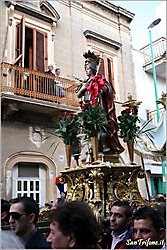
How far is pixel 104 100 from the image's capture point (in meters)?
3.46

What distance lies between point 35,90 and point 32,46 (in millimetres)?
1645

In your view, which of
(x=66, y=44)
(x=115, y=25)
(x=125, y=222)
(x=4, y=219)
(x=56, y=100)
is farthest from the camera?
(x=115, y=25)

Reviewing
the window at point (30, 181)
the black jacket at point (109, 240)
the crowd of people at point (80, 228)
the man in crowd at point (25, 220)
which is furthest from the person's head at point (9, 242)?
the window at point (30, 181)

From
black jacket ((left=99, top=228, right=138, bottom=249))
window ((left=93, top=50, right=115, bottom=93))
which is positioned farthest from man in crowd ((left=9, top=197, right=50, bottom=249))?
window ((left=93, top=50, right=115, bottom=93))

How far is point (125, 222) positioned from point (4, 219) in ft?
3.33

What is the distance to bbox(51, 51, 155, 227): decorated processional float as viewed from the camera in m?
2.81

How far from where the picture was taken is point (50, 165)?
779cm

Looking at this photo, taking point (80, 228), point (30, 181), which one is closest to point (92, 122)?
point (80, 228)

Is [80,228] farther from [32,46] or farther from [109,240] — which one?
[32,46]

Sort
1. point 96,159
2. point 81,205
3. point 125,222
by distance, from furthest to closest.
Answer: point 96,159, point 125,222, point 81,205

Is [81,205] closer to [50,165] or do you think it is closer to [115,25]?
[50,165]

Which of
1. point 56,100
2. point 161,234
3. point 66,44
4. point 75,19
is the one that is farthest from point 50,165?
point 161,234

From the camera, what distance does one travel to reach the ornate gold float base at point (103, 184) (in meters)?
2.77

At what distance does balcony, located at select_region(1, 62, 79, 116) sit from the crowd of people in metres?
4.48
